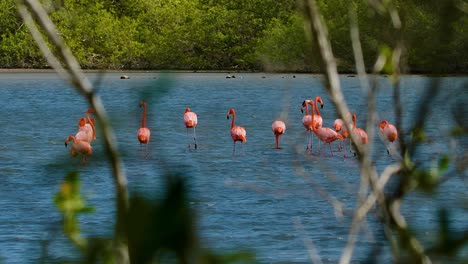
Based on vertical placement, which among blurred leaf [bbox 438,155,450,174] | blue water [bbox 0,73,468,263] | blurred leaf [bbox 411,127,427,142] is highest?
blurred leaf [bbox 411,127,427,142]

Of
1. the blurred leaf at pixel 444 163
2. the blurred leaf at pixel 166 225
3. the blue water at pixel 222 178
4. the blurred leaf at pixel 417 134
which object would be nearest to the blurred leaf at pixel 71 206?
the blue water at pixel 222 178

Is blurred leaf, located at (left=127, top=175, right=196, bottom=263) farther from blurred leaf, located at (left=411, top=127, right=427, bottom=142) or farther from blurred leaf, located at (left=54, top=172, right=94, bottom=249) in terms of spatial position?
blurred leaf, located at (left=411, top=127, right=427, bottom=142)

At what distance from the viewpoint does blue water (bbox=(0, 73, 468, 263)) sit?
969mm

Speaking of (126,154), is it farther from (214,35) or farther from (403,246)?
(214,35)

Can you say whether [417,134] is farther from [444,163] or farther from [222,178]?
[222,178]

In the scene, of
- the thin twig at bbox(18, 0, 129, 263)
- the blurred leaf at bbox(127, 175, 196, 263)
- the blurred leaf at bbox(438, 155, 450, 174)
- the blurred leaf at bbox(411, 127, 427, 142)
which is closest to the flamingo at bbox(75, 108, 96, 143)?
the thin twig at bbox(18, 0, 129, 263)

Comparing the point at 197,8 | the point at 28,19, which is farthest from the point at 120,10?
the point at 28,19

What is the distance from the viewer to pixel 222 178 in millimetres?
12789

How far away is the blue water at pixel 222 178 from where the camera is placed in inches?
38.2

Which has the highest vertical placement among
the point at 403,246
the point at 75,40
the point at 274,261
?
the point at 75,40

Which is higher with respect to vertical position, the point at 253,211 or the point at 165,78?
the point at 165,78

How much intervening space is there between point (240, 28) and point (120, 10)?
8.18 m

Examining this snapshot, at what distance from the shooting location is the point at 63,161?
952 mm

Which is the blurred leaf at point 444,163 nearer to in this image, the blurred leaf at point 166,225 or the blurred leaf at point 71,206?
the blurred leaf at point 71,206
